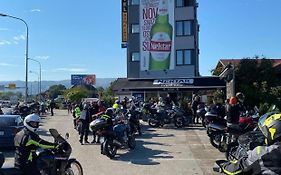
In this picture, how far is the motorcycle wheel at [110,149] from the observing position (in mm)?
13289

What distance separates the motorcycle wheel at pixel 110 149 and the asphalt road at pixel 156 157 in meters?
0.19

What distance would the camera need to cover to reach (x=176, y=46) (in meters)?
43.4

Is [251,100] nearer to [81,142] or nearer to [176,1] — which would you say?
[81,142]

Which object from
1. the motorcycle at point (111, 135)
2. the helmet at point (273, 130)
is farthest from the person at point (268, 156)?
the motorcycle at point (111, 135)

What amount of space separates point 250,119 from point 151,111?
11428 mm

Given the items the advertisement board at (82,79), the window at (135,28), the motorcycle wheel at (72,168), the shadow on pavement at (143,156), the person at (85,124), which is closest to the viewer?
the motorcycle wheel at (72,168)

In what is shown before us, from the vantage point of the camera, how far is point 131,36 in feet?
146

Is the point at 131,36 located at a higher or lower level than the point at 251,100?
higher

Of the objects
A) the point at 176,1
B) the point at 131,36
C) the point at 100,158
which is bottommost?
the point at 100,158

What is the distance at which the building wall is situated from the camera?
43.1m

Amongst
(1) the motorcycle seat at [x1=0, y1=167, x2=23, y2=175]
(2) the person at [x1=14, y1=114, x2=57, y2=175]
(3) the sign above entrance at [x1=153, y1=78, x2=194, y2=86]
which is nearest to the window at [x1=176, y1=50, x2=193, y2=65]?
(3) the sign above entrance at [x1=153, y1=78, x2=194, y2=86]

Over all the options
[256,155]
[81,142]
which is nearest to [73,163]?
[256,155]

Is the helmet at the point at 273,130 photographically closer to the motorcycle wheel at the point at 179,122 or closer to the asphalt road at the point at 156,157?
the asphalt road at the point at 156,157

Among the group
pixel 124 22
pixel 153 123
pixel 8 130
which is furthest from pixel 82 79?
pixel 8 130
